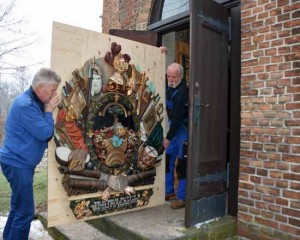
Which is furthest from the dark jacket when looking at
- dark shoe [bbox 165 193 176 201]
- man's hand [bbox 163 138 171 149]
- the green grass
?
the green grass

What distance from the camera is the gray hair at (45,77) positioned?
3.30 meters

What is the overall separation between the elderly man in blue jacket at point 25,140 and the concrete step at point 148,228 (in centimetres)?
85

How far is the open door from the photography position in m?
3.67

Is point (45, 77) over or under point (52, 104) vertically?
over

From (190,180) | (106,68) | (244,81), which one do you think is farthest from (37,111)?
(244,81)

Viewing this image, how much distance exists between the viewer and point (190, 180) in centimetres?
366

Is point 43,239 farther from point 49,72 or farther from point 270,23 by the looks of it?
point 270,23

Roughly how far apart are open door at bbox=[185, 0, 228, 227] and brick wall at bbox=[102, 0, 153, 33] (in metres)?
2.00

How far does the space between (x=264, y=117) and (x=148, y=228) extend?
68.0 inches

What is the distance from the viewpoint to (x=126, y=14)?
6379mm

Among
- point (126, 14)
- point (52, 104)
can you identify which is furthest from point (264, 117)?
point (126, 14)

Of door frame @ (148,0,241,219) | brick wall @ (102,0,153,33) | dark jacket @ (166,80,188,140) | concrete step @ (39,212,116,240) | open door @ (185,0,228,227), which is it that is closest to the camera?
open door @ (185,0,228,227)

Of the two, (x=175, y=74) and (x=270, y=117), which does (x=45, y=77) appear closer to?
(x=175, y=74)

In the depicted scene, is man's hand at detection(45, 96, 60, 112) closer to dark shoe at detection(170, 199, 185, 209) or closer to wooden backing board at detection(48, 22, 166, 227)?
wooden backing board at detection(48, 22, 166, 227)
